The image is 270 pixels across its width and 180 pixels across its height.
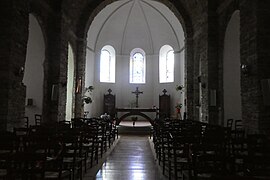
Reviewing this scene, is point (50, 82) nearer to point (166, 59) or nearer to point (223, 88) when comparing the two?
point (223, 88)

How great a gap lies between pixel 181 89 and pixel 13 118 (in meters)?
14.6

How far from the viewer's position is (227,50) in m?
13.8

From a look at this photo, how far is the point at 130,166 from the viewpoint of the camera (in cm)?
828

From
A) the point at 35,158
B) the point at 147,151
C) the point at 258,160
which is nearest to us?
the point at 35,158

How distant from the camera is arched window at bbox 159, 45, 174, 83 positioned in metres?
25.2

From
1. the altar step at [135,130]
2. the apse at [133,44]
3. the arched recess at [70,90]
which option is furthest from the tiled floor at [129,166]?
the apse at [133,44]

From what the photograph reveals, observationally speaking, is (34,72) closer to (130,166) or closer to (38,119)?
(38,119)

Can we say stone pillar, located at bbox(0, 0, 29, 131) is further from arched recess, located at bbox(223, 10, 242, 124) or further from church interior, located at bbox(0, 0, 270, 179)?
arched recess, located at bbox(223, 10, 242, 124)

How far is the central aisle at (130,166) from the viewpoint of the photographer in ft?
23.1

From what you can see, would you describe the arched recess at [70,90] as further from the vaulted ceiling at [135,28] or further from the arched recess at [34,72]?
the vaulted ceiling at [135,28]

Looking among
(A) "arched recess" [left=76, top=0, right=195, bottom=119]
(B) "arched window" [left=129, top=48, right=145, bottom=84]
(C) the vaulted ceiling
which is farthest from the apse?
(A) "arched recess" [left=76, top=0, right=195, bottom=119]

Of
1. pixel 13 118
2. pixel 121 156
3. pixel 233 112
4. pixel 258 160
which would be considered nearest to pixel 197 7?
pixel 233 112

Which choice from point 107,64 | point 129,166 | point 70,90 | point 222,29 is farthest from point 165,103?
point 129,166

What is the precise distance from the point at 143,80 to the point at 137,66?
1.43 m
